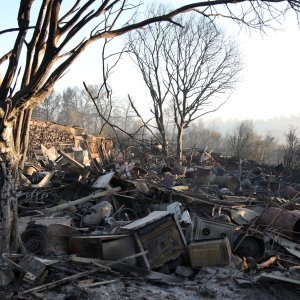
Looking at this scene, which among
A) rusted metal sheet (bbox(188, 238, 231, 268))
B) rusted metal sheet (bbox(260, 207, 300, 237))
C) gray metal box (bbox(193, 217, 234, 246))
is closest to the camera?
rusted metal sheet (bbox(188, 238, 231, 268))

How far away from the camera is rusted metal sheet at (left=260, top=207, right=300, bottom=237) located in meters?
7.09

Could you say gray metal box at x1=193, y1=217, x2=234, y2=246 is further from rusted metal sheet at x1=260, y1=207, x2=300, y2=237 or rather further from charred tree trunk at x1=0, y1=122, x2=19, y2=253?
charred tree trunk at x1=0, y1=122, x2=19, y2=253

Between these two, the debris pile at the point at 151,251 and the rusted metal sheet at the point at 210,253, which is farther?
the rusted metal sheet at the point at 210,253

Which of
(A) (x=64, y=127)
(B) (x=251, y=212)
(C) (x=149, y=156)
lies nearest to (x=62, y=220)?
(B) (x=251, y=212)

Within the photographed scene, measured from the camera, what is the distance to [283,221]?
7.23 metres

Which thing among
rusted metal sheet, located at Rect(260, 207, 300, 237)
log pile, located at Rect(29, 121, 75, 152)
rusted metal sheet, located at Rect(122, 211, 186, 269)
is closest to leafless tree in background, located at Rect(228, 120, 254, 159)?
log pile, located at Rect(29, 121, 75, 152)

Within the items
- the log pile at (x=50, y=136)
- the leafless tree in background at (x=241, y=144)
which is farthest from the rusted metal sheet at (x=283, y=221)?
the leafless tree in background at (x=241, y=144)

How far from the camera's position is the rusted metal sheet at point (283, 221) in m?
7.09

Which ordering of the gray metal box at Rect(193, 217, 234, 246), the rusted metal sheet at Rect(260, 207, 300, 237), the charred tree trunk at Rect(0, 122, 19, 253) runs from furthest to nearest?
the rusted metal sheet at Rect(260, 207, 300, 237) < the gray metal box at Rect(193, 217, 234, 246) < the charred tree trunk at Rect(0, 122, 19, 253)

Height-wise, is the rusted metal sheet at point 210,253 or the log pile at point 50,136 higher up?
the log pile at point 50,136

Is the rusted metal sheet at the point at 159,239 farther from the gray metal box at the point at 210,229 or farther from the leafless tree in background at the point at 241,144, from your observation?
the leafless tree in background at the point at 241,144

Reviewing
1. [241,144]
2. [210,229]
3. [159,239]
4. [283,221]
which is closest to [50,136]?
[283,221]

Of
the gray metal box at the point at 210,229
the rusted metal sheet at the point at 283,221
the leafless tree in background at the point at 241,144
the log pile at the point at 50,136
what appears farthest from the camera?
the leafless tree in background at the point at 241,144

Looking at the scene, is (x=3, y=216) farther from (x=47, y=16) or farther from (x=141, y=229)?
(x=47, y=16)
